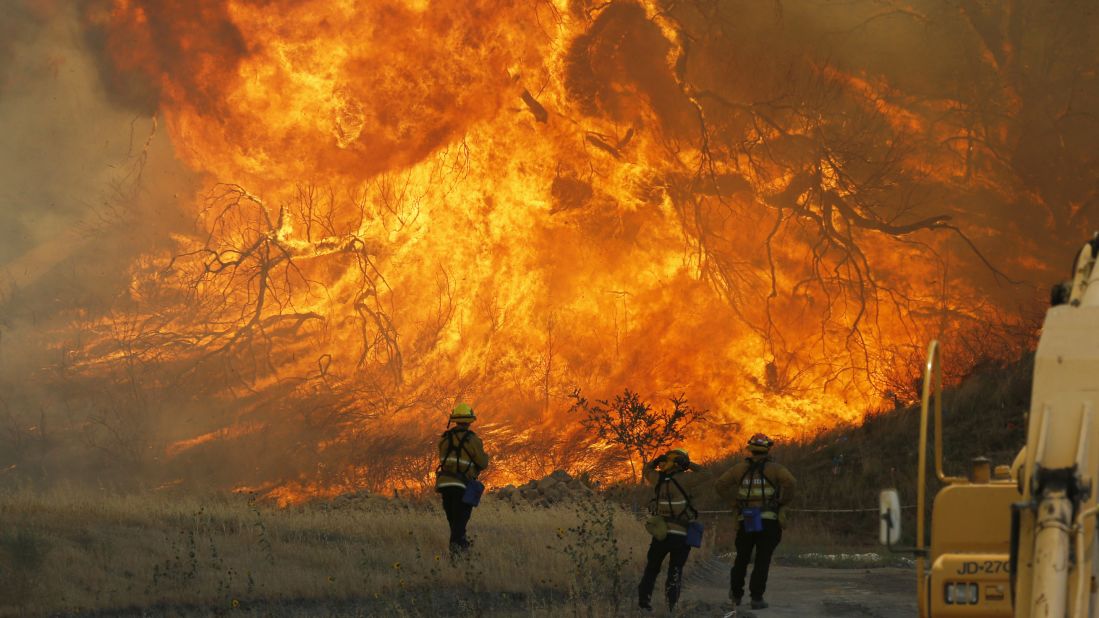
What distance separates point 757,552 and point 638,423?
21483mm

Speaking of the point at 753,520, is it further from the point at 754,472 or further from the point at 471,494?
the point at 471,494

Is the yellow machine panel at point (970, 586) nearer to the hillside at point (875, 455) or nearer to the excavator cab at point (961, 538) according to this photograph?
the excavator cab at point (961, 538)

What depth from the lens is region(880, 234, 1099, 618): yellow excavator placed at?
5.39 meters

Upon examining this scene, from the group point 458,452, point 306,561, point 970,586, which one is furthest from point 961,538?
point 306,561

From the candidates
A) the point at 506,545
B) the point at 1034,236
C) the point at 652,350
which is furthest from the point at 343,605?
the point at 1034,236

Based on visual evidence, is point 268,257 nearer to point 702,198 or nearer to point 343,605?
point 702,198

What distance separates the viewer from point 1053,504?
5.53 metres

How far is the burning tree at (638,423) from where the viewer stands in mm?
34938

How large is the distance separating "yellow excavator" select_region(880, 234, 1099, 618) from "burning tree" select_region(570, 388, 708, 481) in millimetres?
26831

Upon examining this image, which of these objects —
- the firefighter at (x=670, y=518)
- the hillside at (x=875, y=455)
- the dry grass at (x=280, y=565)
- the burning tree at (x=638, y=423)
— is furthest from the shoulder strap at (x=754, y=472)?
the burning tree at (x=638, y=423)

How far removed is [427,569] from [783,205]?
80.9ft

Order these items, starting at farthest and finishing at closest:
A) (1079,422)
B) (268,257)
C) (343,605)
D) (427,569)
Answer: (268,257) < (427,569) < (343,605) < (1079,422)

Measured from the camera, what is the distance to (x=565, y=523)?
21.8 meters

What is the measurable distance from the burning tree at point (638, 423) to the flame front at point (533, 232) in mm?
801
